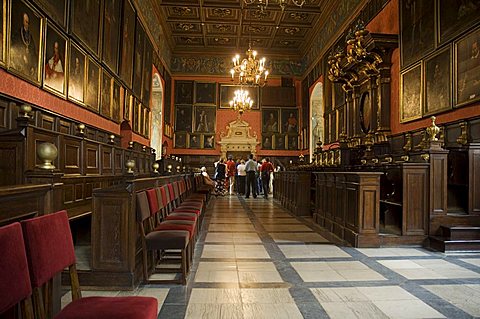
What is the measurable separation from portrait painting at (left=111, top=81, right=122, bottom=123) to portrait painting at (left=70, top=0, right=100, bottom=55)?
164cm

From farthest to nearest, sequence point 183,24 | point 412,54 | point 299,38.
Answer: point 299,38 → point 183,24 → point 412,54

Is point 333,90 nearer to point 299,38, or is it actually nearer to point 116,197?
point 299,38

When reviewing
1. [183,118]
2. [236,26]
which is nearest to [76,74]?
[236,26]

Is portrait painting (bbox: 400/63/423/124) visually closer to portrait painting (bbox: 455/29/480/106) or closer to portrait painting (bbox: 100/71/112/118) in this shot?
portrait painting (bbox: 455/29/480/106)

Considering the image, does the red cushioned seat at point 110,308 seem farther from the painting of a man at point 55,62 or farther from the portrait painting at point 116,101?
the portrait painting at point 116,101

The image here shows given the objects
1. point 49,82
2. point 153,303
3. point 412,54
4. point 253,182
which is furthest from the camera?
point 253,182

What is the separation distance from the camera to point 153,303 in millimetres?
1903

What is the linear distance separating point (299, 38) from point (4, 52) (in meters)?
15.9

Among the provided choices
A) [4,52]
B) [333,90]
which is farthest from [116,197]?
[333,90]

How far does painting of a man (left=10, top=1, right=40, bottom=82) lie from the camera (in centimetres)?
541

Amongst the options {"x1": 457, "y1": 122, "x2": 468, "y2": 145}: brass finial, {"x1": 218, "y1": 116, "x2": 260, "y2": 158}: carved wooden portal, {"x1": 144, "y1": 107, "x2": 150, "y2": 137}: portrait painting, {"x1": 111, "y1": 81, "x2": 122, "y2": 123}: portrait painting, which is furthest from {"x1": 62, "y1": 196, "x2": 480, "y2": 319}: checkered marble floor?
{"x1": 218, "y1": 116, "x2": 260, "y2": 158}: carved wooden portal

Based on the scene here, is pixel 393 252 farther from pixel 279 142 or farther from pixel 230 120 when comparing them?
pixel 230 120

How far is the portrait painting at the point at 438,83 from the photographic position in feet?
23.5

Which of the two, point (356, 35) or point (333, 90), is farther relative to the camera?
point (333, 90)
